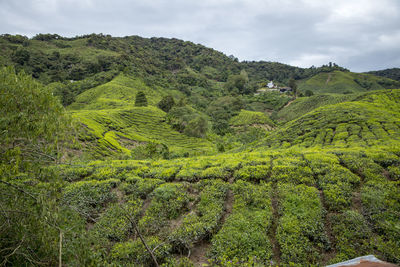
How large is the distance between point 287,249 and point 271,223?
1.10m

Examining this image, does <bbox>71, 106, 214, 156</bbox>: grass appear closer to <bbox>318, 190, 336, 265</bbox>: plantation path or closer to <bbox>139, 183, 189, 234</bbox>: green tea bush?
<bbox>139, 183, 189, 234</bbox>: green tea bush

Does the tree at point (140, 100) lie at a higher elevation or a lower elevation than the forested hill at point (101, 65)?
lower

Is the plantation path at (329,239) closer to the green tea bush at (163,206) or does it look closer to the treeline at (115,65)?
the green tea bush at (163,206)

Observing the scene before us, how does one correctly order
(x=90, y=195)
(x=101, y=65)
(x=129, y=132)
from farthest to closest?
(x=101, y=65)
(x=129, y=132)
(x=90, y=195)

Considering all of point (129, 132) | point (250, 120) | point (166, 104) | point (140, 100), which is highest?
point (140, 100)

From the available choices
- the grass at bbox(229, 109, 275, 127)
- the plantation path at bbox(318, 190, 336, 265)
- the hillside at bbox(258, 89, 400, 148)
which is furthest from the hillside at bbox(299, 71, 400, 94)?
the plantation path at bbox(318, 190, 336, 265)

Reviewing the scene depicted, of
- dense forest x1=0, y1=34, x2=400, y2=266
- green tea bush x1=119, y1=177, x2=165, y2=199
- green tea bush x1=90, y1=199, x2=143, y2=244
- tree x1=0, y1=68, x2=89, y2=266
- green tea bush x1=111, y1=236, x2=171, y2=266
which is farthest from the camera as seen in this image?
green tea bush x1=119, y1=177, x2=165, y2=199

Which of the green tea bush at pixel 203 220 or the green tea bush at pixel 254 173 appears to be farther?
the green tea bush at pixel 254 173

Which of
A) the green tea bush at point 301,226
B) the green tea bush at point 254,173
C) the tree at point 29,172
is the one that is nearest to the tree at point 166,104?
the green tea bush at point 254,173

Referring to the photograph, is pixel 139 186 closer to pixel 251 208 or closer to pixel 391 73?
pixel 251 208

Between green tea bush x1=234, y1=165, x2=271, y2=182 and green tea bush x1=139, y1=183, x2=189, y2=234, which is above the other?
green tea bush x1=234, y1=165, x2=271, y2=182

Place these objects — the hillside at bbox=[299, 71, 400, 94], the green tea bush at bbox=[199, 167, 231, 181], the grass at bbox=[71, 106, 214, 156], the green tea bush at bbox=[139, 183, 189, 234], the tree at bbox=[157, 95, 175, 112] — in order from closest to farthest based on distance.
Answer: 1. the green tea bush at bbox=[139, 183, 189, 234]
2. the green tea bush at bbox=[199, 167, 231, 181]
3. the grass at bbox=[71, 106, 214, 156]
4. the tree at bbox=[157, 95, 175, 112]
5. the hillside at bbox=[299, 71, 400, 94]

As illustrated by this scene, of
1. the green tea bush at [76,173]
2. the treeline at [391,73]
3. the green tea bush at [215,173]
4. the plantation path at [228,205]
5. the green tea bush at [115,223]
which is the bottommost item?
the green tea bush at [115,223]

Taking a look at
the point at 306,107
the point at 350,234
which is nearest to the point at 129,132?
the point at 350,234
